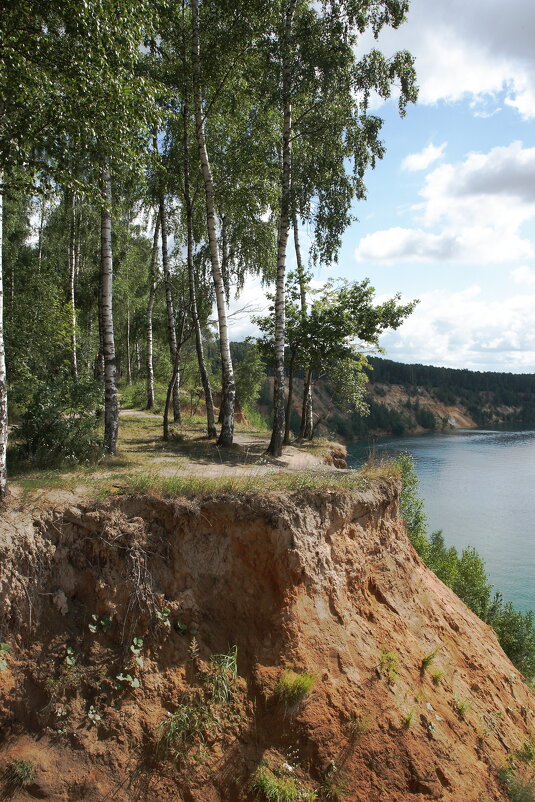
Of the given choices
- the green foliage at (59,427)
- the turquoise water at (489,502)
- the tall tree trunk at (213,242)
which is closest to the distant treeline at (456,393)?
the turquoise water at (489,502)

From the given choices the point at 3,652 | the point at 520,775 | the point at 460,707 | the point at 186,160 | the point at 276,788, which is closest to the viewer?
the point at 3,652

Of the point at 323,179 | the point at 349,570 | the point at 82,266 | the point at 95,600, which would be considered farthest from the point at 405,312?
the point at 82,266

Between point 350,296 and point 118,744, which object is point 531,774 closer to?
point 118,744

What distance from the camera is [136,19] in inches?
303

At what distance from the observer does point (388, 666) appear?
28.1ft

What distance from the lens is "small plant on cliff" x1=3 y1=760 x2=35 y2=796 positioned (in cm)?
571

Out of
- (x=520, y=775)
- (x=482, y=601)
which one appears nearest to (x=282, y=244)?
(x=520, y=775)

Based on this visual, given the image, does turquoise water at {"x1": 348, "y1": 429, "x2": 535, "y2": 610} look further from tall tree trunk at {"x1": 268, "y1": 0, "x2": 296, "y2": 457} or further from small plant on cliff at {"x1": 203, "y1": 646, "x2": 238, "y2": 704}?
small plant on cliff at {"x1": 203, "y1": 646, "x2": 238, "y2": 704}

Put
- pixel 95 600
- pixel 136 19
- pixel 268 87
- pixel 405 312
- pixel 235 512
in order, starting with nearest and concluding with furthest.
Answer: pixel 95 600, pixel 136 19, pixel 235 512, pixel 268 87, pixel 405 312

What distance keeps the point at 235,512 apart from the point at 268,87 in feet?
37.5

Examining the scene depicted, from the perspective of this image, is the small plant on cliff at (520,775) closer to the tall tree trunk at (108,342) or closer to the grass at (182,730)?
the grass at (182,730)

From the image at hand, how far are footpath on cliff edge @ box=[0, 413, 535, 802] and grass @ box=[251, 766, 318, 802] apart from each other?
3 cm

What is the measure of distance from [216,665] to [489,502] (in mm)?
34479

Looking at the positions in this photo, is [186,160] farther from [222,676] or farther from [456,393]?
[456,393]
